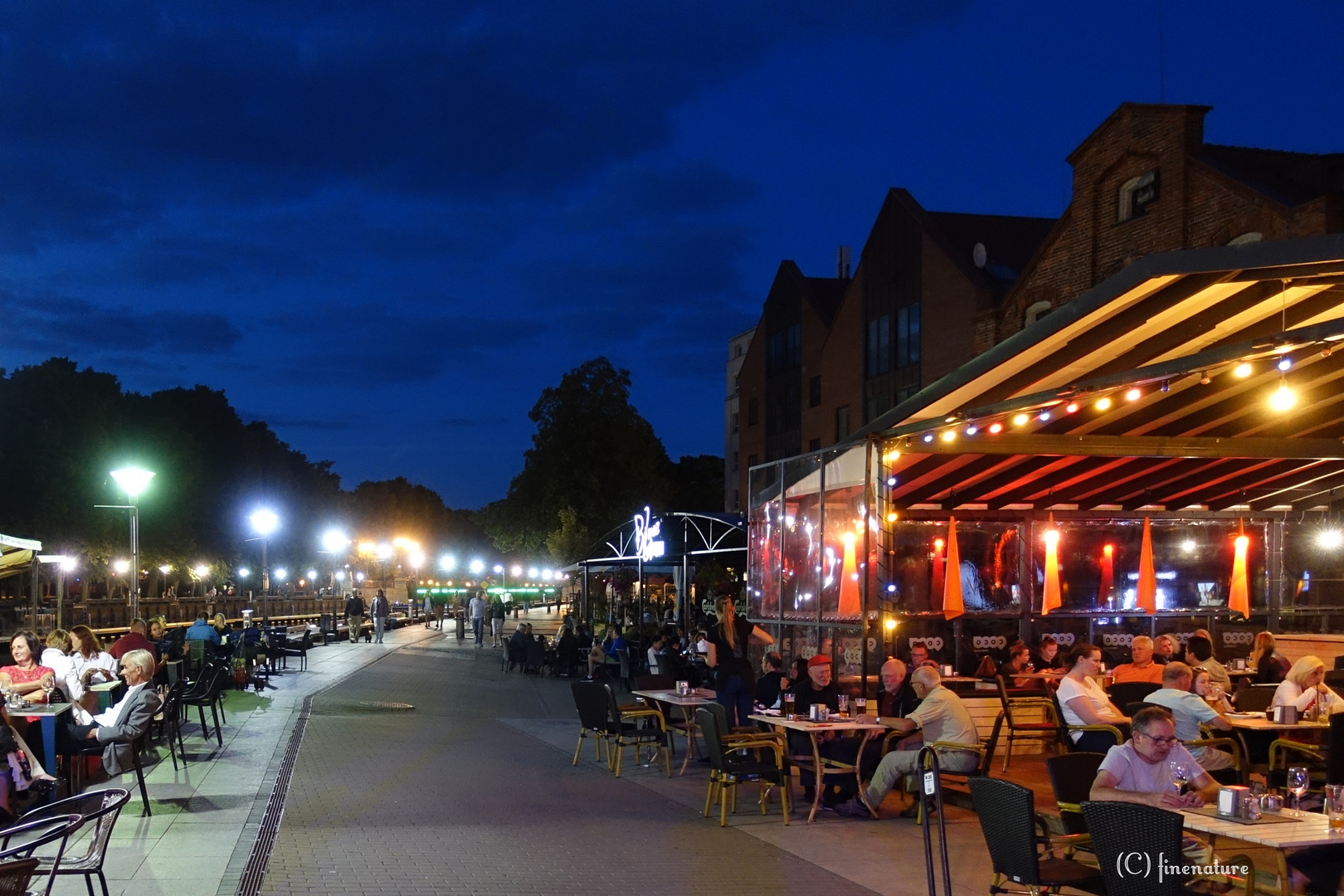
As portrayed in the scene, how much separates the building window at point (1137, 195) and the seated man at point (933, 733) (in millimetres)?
14669

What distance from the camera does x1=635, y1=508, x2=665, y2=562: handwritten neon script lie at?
74.0ft

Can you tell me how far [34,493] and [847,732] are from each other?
3933 cm

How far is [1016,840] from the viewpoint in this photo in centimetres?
581

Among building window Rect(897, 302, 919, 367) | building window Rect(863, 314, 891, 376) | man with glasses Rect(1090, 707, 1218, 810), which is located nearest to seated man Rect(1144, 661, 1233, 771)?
man with glasses Rect(1090, 707, 1218, 810)

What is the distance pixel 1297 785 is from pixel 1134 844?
1726mm

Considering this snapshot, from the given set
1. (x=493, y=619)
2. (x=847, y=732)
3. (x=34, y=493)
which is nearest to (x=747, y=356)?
(x=493, y=619)

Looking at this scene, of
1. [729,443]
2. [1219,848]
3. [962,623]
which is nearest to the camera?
[1219,848]

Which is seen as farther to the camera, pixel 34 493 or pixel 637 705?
pixel 34 493

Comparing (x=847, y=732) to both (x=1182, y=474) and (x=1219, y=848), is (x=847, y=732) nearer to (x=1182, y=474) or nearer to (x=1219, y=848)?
(x=1219, y=848)

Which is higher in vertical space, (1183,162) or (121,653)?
(1183,162)

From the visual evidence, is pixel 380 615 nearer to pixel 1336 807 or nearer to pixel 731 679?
pixel 731 679

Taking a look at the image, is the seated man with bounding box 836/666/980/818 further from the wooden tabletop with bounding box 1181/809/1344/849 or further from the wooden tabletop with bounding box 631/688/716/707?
the wooden tabletop with bounding box 1181/809/1344/849

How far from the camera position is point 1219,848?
26.6 feet

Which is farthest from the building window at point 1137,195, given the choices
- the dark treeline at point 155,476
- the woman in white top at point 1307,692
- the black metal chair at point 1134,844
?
the dark treeline at point 155,476
